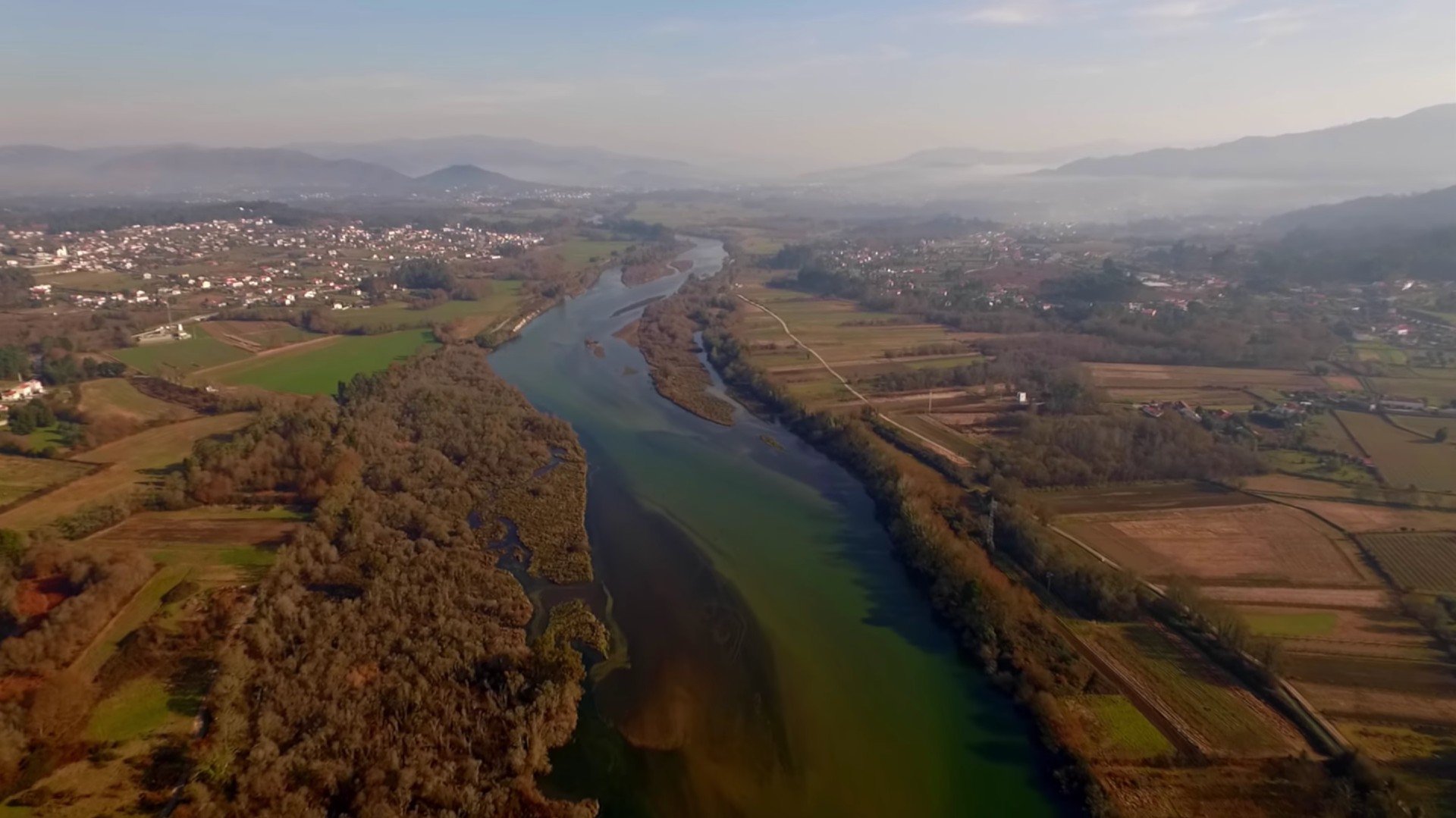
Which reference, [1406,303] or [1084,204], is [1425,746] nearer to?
[1406,303]

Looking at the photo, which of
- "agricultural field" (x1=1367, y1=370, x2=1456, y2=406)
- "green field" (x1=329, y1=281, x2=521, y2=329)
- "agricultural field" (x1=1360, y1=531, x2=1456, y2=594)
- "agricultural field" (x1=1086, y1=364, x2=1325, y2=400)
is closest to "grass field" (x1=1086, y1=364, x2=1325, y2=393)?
"agricultural field" (x1=1086, y1=364, x2=1325, y2=400)

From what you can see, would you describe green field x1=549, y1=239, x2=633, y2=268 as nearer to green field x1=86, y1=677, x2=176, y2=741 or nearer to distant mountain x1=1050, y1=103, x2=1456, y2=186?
green field x1=86, y1=677, x2=176, y2=741

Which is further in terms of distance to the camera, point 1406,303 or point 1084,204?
point 1084,204

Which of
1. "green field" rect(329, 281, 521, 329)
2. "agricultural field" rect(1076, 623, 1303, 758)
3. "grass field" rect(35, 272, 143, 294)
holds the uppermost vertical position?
"grass field" rect(35, 272, 143, 294)

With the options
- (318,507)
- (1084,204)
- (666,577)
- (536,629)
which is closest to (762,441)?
(666,577)

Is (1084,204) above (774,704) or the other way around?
above

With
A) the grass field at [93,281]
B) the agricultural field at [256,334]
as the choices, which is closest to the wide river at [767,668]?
the agricultural field at [256,334]
